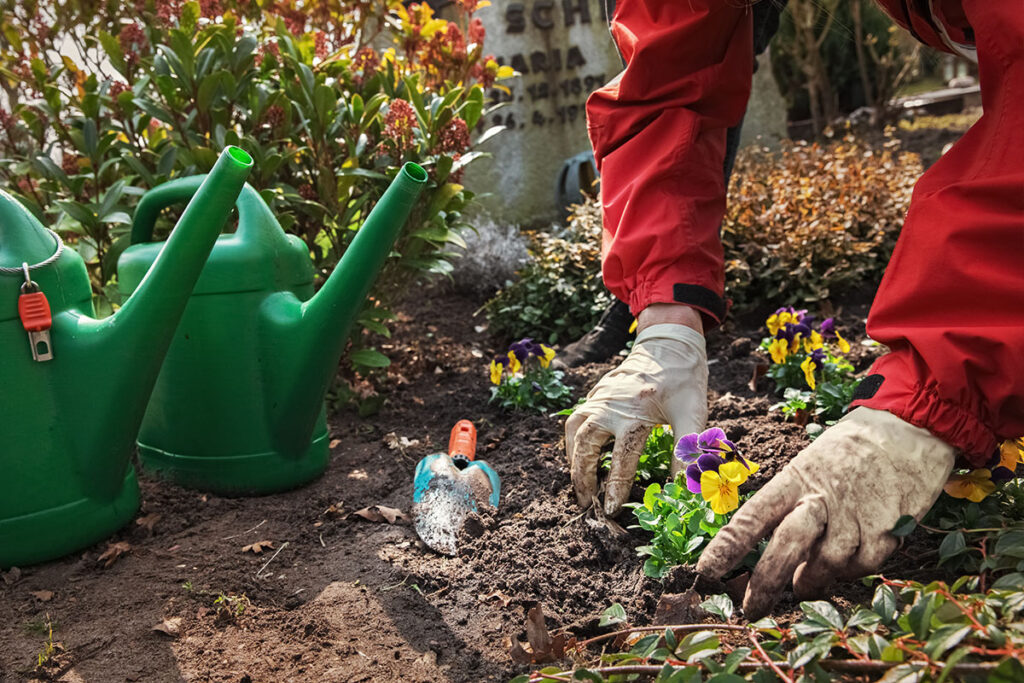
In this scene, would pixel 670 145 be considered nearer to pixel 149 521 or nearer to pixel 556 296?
pixel 149 521

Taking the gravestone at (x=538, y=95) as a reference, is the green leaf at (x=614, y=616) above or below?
below

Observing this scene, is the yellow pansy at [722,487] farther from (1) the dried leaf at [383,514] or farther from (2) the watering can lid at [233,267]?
(2) the watering can lid at [233,267]

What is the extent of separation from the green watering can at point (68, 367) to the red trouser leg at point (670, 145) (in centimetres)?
81

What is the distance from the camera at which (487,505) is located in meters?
1.76

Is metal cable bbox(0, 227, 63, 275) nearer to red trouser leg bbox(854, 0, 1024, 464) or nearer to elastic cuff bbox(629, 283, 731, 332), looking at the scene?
elastic cuff bbox(629, 283, 731, 332)

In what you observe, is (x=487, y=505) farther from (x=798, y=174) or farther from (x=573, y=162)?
(x=573, y=162)

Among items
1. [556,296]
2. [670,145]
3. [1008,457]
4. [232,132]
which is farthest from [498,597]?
[556,296]

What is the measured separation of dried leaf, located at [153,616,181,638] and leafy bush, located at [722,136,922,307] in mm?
2324

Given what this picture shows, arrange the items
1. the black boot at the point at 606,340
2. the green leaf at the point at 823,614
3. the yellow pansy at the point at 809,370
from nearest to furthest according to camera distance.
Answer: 1. the green leaf at the point at 823,614
2. the yellow pansy at the point at 809,370
3. the black boot at the point at 606,340

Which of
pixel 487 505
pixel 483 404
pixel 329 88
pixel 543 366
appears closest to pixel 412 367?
pixel 483 404

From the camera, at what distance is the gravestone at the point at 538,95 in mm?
5391

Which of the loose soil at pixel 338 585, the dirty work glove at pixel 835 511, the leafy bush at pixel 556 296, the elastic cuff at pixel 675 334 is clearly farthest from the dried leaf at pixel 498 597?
the leafy bush at pixel 556 296

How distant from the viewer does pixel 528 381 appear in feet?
8.03

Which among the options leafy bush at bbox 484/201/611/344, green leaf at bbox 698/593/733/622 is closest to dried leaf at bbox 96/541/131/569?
green leaf at bbox 698/593/733/622
